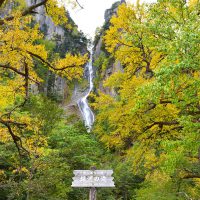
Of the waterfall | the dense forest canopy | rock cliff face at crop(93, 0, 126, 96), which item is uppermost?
rock cliff face at crop(93, 0, 126, 96)

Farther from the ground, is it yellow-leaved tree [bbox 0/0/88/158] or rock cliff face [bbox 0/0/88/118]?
rock cliff face [bbox 0/0/88/118]

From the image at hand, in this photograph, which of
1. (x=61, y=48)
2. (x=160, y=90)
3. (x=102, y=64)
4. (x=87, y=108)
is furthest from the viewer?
(x=61, y=48)

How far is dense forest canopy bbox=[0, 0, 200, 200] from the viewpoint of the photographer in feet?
21.2

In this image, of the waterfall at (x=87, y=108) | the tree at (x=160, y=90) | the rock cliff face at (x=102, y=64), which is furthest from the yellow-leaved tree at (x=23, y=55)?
the rock cliff face at (x=102, y=64)

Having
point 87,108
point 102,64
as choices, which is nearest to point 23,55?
point 87,108

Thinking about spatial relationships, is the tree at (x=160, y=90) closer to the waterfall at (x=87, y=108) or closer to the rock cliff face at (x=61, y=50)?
the waterfall at (x=87, y=108)

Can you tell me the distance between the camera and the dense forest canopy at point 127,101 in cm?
646

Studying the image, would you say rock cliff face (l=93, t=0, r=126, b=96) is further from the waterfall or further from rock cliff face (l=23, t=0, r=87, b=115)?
rock cliff face (l=23, t=0, r=87, b=115)

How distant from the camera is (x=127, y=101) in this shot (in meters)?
10.3

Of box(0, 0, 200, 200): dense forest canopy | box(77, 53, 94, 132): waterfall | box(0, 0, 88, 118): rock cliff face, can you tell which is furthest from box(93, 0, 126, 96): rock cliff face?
box(0, 0, 200, 200): dense forest canopy

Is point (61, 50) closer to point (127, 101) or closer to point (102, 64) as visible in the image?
point (102, 64)

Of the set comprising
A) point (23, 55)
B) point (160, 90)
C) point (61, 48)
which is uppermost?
point (61, 48)

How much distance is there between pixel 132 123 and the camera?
399 inches

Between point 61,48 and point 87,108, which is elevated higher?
point 61,48
